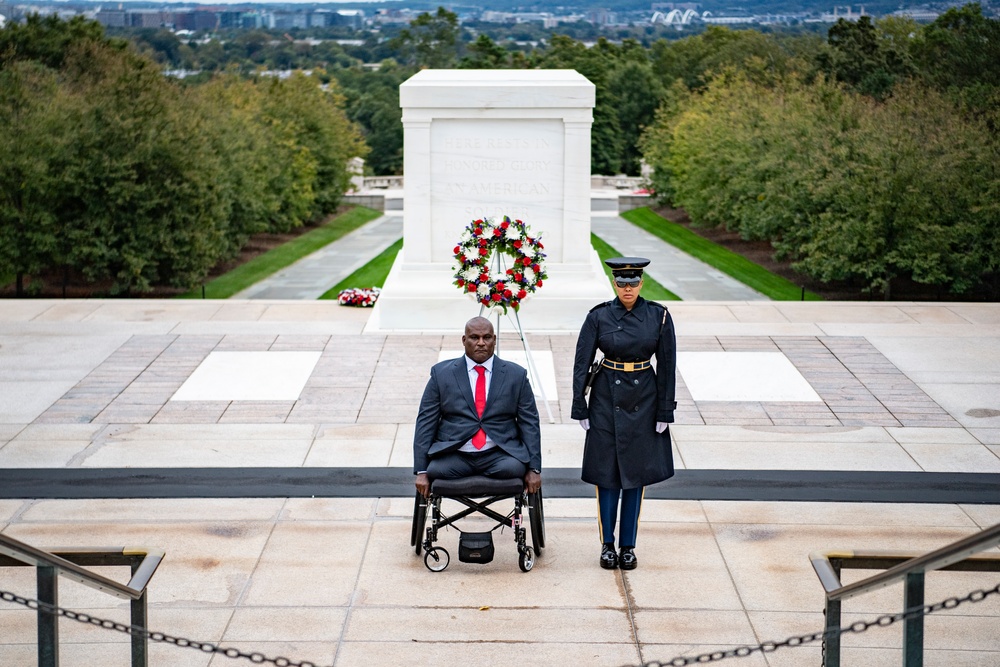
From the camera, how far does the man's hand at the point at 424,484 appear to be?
6703 mm

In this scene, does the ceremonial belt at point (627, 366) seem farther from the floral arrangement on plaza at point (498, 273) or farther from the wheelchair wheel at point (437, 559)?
the floral arrangement on plaza at point (498, 273)

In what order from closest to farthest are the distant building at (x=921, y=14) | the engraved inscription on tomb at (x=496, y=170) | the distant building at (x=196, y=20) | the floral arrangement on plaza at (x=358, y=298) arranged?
the engraved inscription on tomb at (x=496, y=170)
the floral arrangement on plaza at (x=358, y=298)
the distant building at (x=921, y=14)
the distant building at (x=196, y=20)

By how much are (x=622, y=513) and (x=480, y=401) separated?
102 centimetres

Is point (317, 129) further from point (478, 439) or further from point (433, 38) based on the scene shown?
point (433, 38)

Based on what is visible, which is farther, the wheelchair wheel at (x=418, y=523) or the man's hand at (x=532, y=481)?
the wheelchair wheel at (x=418, y=523)

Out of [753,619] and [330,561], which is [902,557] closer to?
[753,619]

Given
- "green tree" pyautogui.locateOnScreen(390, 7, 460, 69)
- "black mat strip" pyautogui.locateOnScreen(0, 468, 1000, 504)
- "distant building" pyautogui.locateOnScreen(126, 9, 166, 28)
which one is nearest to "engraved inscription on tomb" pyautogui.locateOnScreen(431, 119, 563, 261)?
"black mat strip" pyautogui.locateOnScreen(0, 468, 1000, 504)

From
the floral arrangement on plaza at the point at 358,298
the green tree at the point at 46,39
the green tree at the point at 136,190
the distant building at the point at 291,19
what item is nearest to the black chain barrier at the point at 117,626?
the floral arrangement on plaza at the point at 358,298

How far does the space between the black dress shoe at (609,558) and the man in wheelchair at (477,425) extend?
56 cm

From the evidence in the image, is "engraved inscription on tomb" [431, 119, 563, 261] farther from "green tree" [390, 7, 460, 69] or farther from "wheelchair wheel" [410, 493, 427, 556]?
"green tree" [390, 7, 460, 69]

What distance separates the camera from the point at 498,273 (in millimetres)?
10227

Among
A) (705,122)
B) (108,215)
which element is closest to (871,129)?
(705,122)

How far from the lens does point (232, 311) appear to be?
14.8 meters

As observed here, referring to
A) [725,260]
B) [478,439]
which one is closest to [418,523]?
[478,439]
